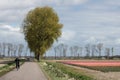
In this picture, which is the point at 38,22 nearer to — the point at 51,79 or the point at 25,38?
the point at 25,38

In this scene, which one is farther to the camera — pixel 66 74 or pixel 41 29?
pixel 41 29

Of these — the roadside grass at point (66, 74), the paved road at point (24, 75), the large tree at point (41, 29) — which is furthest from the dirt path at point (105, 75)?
the large tree at point (41, 29)

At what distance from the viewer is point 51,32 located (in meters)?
112

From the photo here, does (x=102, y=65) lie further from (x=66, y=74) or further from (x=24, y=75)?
(x=24, y=75)

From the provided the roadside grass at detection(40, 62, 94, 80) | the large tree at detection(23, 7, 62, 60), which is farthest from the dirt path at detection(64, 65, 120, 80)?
the large tree at detection(23, 7, 62, 60)

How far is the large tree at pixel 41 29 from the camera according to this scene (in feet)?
369

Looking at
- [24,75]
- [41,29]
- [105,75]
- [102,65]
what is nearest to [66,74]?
[105,75]

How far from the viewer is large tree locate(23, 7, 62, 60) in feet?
369

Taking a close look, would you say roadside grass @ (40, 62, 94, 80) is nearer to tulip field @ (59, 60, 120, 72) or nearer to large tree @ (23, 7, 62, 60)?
tulip field @ (59, 60, 120, 72)

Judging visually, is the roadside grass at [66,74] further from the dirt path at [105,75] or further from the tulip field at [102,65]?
the tulip field at [102,65]

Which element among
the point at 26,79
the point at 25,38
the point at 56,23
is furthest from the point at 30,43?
the point at 26,79

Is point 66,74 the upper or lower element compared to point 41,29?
lower

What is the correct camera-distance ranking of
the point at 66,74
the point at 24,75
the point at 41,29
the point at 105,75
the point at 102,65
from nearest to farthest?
1. the point at 24,75
2. the point at 66,74
3. the point at 105,75
4. the point at 102,65
5. the point at 41,29

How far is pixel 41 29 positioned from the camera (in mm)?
113125
